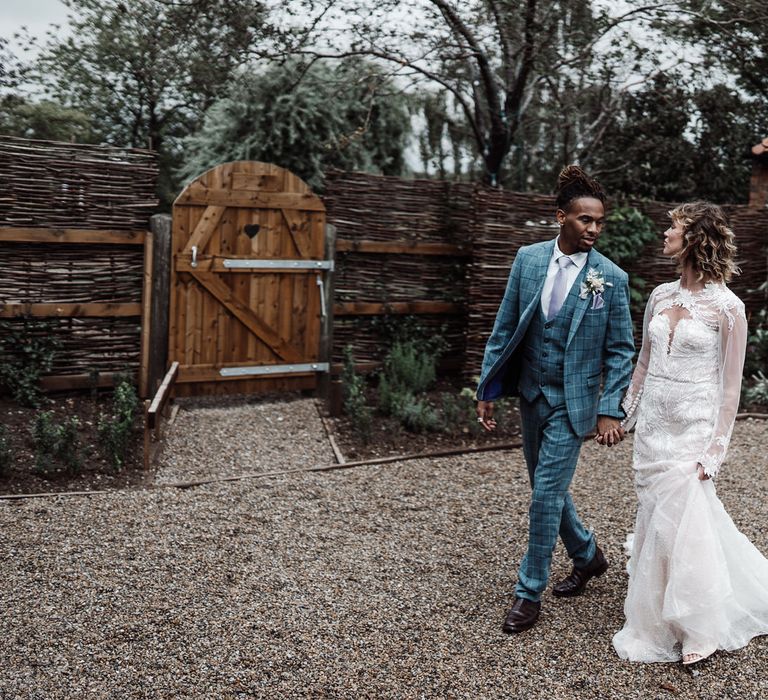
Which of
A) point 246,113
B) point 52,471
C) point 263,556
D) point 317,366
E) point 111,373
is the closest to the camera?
point 263,556

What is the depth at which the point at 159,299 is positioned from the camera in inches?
299

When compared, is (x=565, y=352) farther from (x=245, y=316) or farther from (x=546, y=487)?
(x=245, y=316)

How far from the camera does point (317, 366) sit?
8.25 m

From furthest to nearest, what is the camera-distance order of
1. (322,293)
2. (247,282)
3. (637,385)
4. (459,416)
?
(322,293) → (247,282) → (459,416) → (637,385)

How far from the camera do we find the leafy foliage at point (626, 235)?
909cm

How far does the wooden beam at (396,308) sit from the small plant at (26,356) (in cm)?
259

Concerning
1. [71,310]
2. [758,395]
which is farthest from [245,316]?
[758,395]

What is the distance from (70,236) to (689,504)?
5685 mm

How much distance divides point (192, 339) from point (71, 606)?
4.14m

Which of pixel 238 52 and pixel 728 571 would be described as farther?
pixel 238 52

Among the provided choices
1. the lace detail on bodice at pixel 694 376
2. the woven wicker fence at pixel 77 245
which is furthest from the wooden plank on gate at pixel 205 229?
the lace detail on bodice at pixel 694 376

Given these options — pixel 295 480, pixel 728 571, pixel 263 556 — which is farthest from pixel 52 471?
pixel 728 571

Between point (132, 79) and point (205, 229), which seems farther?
point (132, 79)

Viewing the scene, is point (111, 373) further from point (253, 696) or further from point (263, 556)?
point (253, 696)
